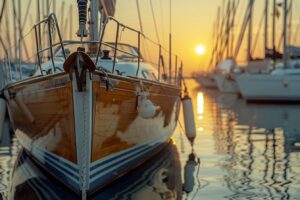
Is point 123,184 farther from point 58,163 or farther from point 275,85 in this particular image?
point 275,85

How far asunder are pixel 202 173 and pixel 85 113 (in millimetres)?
3055

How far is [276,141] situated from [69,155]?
7247 millimetres

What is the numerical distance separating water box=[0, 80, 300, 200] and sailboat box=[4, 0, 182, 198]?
1.00 feet

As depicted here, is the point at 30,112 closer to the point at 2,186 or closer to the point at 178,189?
the point at 2,186

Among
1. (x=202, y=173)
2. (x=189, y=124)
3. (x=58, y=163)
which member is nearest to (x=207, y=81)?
(x=189, y=124)

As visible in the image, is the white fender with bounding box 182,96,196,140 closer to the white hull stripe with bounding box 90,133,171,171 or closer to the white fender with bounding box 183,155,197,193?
the white fender with bounding box 183,155,197,193

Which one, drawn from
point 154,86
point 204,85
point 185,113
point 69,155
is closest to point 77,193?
point 69,155

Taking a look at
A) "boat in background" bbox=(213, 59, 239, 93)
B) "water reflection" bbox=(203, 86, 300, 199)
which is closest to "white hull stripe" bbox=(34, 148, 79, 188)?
"water reflection" bbox=(203, 86, 300, 199)

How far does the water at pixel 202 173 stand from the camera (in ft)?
26.2

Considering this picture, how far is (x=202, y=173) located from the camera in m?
9.49

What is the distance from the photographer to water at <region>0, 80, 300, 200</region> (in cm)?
800

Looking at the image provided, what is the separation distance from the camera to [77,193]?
25.5 ft

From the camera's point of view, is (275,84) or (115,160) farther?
(275,84)

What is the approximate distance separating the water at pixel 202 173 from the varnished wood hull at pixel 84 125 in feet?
1.04
